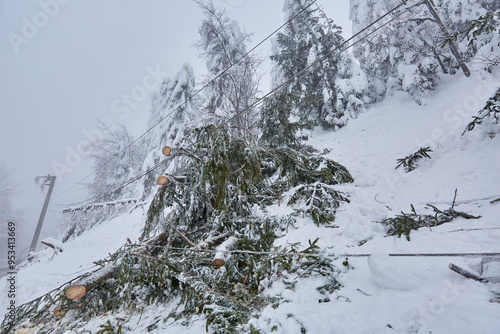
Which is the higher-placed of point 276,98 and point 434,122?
point 276,98

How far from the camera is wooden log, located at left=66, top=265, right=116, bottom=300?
8.97 feet

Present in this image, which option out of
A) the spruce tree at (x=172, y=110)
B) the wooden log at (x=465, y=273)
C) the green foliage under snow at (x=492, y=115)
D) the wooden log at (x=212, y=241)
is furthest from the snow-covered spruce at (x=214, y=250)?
the spruce tree at (x=172, y=110)

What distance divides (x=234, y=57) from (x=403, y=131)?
34.3 ft

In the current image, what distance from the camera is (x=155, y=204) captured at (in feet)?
12.9

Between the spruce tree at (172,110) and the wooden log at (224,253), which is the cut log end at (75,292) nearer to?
the wooden log at (224,253)

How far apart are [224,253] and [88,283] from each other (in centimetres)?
191

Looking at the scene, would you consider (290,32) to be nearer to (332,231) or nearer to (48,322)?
(332,231)

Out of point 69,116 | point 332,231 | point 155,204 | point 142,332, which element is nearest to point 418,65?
point 332,231

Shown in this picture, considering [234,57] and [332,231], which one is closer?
[332,231]

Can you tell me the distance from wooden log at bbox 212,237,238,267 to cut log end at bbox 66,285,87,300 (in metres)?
1.75

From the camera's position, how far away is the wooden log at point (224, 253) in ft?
9.25

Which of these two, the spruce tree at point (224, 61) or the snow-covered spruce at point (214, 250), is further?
the spruce tree at point (224, 61)

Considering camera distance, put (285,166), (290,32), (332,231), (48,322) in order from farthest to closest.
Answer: (290,32)
(285,166)
(332,231)
(48,322)

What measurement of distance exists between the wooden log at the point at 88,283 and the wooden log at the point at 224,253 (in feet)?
5.40
